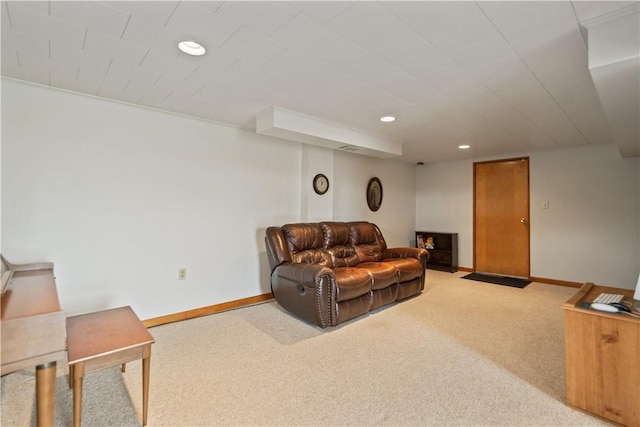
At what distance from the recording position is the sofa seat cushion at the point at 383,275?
10.5 ft

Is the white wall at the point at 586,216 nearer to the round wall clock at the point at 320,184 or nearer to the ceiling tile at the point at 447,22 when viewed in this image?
the round wall clock at the point at 320,184

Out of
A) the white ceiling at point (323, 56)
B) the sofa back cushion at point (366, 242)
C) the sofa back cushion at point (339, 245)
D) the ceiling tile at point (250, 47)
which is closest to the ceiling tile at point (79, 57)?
the white ceiling at point (323, 56)

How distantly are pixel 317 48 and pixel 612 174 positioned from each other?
15.5 feet

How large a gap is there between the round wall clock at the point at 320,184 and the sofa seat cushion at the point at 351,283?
153cm

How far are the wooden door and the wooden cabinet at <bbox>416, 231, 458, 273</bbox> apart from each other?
1.19 feet

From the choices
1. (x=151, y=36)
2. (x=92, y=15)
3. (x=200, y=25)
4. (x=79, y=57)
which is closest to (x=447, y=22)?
(x=200, y=25)

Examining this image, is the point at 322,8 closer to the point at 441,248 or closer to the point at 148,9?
the point at 148,9

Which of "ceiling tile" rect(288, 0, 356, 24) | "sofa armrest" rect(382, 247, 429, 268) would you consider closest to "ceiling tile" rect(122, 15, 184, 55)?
"ceiling tile" rect(288, 0, 356, 24)

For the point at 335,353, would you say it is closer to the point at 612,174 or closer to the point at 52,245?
the point at 52,245

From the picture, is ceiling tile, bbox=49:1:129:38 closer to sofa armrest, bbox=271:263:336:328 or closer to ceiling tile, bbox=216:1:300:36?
ceiling tile, bbox=216:1:300:36

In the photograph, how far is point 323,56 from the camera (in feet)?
6.40

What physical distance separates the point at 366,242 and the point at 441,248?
89.1 inches

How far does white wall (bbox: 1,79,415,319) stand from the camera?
2.40 m

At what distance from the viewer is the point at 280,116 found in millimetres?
2979
